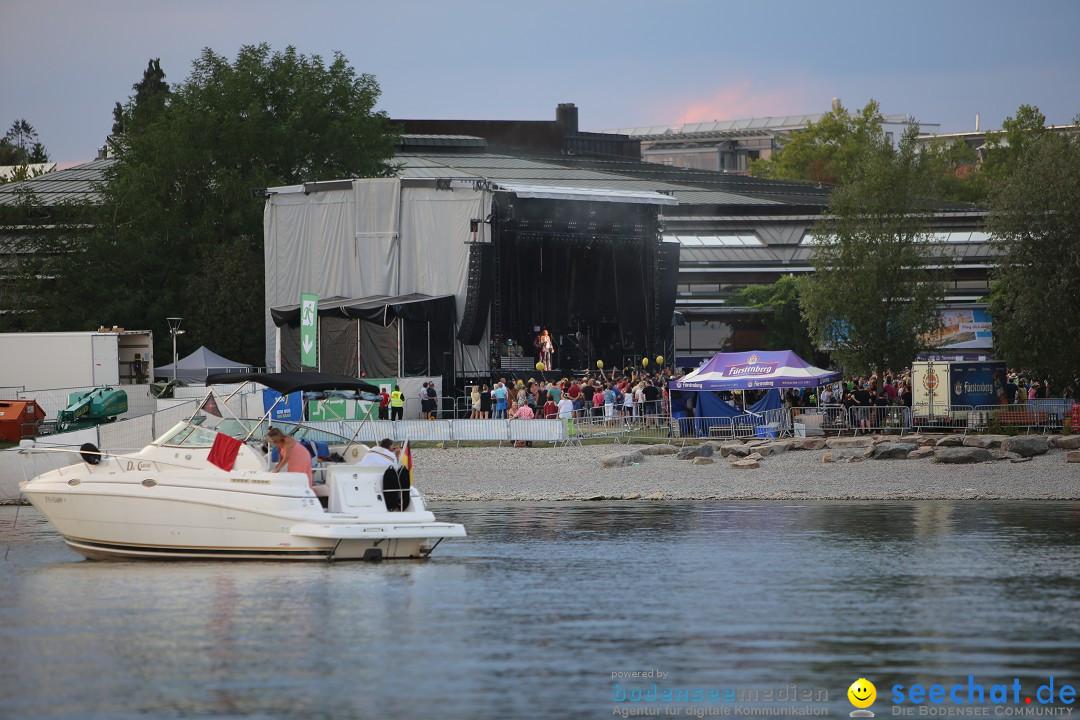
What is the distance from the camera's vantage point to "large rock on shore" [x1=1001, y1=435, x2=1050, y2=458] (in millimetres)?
33906

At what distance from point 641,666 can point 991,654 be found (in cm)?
333

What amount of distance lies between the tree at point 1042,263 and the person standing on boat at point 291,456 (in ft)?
87.0

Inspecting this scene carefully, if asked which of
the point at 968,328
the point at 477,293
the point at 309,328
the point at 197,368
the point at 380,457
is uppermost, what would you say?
the point at 477,293

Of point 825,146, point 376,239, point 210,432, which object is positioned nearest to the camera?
point 210,432

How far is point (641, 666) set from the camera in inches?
542

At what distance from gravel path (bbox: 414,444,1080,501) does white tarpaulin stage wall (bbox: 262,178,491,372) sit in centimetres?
1213

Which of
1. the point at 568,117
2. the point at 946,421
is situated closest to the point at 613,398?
the point at 946,421

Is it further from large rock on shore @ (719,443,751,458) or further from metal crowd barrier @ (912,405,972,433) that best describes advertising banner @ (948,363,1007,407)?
large rock on shore @ (719,443,751,458)

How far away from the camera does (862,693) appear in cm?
1248

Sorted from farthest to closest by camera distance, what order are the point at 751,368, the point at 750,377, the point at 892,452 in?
the point at 751,368 → the point at 750,377 → the point at 892,452

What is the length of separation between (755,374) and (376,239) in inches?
591

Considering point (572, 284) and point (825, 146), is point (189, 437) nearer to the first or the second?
point (572, 284)

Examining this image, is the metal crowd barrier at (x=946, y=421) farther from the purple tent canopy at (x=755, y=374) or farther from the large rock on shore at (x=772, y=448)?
the large rock on shore at (x=772, y=448)

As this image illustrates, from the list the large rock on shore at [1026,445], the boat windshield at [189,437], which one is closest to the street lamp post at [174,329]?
the large rock on shore at [1026,445]
